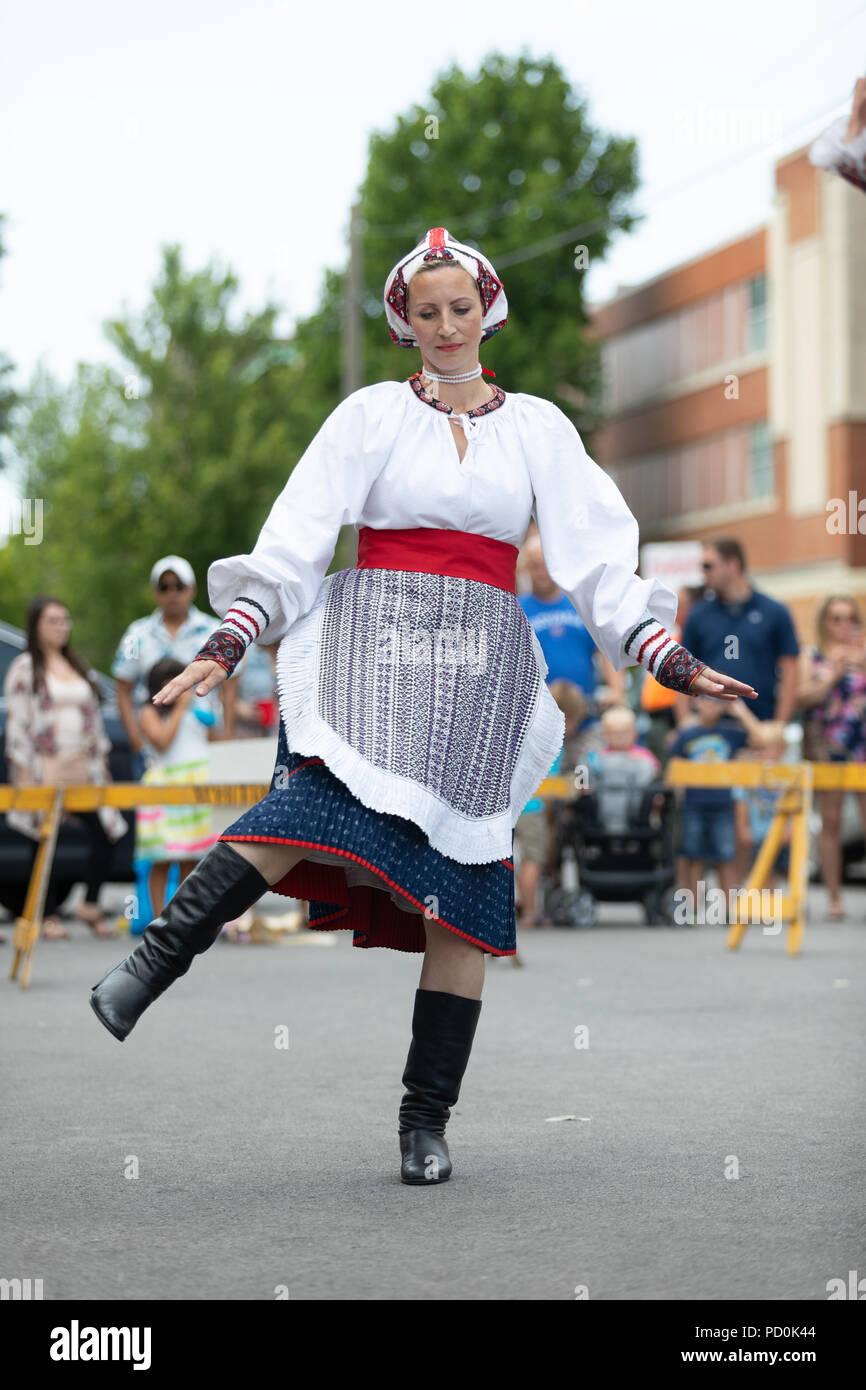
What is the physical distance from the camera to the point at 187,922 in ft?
15.2

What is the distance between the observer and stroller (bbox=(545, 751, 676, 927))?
42.4ft

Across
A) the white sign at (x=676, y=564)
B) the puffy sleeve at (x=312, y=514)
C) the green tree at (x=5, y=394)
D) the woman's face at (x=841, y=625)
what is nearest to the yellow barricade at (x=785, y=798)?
the woman's face at (x=841, y=625)

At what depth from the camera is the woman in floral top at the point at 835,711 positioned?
12.9m

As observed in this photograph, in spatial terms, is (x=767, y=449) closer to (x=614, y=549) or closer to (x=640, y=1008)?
(x=640, y=1008)

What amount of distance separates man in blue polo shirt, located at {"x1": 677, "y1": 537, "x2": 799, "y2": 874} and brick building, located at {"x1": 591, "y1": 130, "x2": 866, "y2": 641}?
21821 mm

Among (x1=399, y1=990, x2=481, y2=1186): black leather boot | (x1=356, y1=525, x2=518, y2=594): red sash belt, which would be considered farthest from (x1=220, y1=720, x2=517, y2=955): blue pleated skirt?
(x1=356, y1=525, x2=518, y2=594): red sash belt

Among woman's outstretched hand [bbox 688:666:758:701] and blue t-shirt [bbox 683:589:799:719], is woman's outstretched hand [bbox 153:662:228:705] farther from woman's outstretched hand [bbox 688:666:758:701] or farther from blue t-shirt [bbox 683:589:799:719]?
blue t-shirt [bbox 683:589:799:719]

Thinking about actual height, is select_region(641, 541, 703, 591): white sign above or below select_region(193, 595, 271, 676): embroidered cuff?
above

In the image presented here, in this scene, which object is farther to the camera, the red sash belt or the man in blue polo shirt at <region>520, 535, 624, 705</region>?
the man in blue polo shirt at <region>520, 535, 624, 705</region>

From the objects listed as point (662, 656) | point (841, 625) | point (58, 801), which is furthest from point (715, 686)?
point (841, 625)

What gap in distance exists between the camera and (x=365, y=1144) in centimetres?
535

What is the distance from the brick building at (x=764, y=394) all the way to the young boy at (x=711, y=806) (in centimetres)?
2106

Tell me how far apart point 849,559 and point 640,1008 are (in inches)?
1413

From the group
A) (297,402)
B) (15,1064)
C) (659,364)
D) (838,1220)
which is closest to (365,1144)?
(838,1220)
